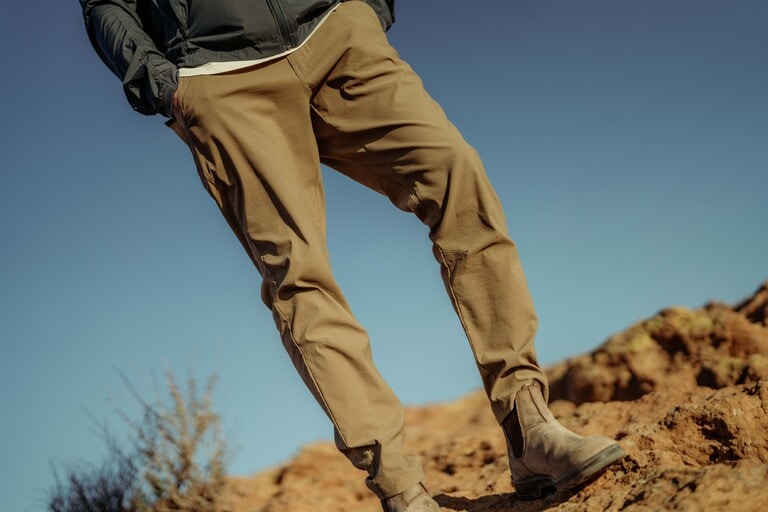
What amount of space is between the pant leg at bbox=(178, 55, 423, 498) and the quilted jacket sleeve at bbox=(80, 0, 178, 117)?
3.9 inches

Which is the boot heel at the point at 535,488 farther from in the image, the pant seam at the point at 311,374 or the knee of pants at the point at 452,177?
the knee of pants at the point at 452,177

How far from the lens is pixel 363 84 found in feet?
8.10

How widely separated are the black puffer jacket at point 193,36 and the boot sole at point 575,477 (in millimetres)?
1523

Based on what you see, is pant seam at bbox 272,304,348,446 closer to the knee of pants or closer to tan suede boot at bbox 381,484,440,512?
tan suede boot at bbox 381,484,440,512

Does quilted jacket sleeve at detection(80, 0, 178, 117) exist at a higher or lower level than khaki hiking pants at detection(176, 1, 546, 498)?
higher

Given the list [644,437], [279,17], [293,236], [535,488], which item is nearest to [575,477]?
[535,488]

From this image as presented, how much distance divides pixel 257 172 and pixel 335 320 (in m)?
0.52

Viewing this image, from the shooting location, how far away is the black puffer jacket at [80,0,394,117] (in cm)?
238

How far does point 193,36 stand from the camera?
2436mm

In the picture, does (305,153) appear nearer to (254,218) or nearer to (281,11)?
(254,218)

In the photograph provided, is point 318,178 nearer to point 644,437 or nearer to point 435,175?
point 435,175

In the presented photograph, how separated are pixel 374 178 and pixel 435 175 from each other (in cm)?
27

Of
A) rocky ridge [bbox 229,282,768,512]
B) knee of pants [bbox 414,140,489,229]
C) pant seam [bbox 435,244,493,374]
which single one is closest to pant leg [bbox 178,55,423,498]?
pant seam [bbox 435,244,493,374]

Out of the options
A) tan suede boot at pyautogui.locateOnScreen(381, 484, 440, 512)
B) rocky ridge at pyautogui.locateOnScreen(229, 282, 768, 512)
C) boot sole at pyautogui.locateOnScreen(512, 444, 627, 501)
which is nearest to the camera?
rocky ridge at pyautogui.locateOnScreen(229, 282, 768, 512)
